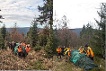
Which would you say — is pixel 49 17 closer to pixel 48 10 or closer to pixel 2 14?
pixel 48 10

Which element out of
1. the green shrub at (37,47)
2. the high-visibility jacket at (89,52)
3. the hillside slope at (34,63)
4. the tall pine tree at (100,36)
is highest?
the tall pine tree at (100,36)

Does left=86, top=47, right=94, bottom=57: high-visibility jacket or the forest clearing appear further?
left=86, top=47, right=94, bottom=57: high-visibility jacket

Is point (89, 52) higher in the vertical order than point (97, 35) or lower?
lower

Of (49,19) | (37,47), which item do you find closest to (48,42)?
(37,47)

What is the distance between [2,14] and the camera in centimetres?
534

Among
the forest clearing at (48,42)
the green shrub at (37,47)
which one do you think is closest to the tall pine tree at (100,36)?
the forest clearing at (48,42)

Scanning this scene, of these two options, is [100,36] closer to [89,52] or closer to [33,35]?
[89,52]

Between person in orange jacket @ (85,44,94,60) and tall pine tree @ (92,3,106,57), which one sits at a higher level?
tall pine tree @ (92,3,106,57)

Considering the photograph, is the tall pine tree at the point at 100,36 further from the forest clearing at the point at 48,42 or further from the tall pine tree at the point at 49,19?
the tall pine tree at the point at 49,19

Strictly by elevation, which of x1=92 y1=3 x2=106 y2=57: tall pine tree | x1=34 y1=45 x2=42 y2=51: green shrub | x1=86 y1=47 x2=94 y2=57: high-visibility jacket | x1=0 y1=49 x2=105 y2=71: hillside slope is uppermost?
x1=92 y1=3 x2=106 y2=57: tall pine tree

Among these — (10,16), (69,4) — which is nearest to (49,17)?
(69,4)

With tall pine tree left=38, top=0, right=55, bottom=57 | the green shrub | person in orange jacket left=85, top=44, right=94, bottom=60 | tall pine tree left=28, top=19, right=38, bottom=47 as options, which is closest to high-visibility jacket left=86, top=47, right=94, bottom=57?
person in orange jacket left=85, top=44, right=94, bottom=60

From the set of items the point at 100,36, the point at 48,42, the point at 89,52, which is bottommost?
the point at 89,52

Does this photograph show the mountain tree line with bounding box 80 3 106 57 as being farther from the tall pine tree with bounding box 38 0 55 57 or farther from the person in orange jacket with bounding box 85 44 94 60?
the tall pine tree with bounding box 38 0 55 57
